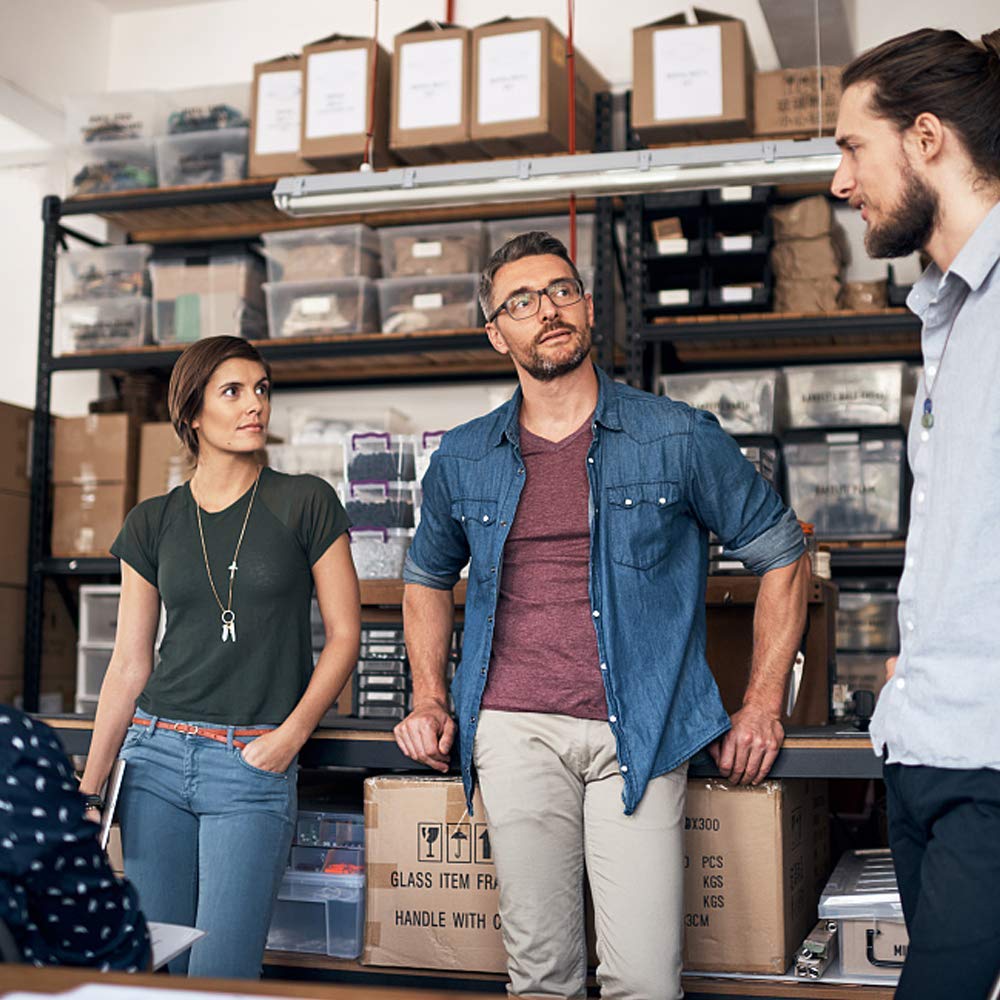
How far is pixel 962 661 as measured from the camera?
1.21 m

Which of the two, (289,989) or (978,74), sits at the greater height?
(978,74)

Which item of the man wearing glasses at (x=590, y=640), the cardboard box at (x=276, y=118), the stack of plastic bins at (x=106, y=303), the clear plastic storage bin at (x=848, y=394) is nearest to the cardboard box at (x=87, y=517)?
the stack of plastic bins at (x=106, y=303)

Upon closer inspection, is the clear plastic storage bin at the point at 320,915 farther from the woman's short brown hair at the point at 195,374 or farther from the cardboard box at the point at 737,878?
the woman's short brown hair at the point at 195,374

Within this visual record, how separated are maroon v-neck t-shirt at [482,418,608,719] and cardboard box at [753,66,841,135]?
6.71ft

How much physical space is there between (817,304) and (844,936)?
2065 mm

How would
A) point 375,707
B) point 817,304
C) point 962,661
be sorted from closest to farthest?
point 962,661 → point 375,707 → point 817,304

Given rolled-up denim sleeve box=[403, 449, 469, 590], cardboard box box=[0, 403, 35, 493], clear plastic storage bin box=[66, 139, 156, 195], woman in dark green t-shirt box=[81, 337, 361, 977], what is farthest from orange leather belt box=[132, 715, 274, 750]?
clear plastic storage bin box=[66, 139, 156, 195]

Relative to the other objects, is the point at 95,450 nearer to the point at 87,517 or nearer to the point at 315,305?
the point at 87,517

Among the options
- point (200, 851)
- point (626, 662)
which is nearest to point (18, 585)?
point (200, 851)

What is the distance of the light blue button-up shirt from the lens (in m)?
1.20

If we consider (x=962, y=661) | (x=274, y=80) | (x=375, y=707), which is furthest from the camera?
(x=274, y=80)

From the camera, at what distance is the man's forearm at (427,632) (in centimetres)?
A: 213

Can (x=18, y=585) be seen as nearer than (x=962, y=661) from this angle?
No

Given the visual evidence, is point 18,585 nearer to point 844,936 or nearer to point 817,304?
point 817,304
